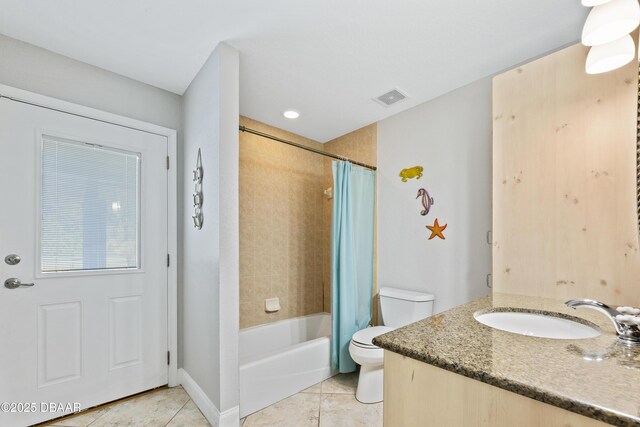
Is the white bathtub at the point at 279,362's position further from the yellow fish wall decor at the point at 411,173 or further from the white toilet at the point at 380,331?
the yellow fish wall decor at the point at 411,173

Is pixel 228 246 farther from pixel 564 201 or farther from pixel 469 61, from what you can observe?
pixel 469 61

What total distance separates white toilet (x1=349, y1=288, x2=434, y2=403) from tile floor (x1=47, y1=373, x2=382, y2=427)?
0.35ft

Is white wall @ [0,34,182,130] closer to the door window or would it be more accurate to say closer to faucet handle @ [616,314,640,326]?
the door window

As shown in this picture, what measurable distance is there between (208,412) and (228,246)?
1.03m

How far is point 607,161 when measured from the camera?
1255 millimetres

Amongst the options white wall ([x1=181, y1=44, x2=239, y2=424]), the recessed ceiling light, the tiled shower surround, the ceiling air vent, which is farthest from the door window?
the ceiling air vent

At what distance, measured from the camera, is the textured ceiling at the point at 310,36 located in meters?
1.46

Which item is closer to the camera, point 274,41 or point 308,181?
point 274,41

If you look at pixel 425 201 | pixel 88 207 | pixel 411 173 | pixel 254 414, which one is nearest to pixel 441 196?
pixel 425 201

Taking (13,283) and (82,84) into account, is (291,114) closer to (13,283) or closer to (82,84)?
(82,84)

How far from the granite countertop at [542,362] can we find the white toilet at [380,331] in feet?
3.71

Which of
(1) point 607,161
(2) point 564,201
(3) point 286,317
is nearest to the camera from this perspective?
(1) point 607,161

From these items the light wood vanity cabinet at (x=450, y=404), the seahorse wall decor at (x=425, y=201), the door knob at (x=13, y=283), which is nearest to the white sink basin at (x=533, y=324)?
the light wood vanity cabinet at (x=450, y=404)

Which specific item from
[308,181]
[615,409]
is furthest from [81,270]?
[615,409]
